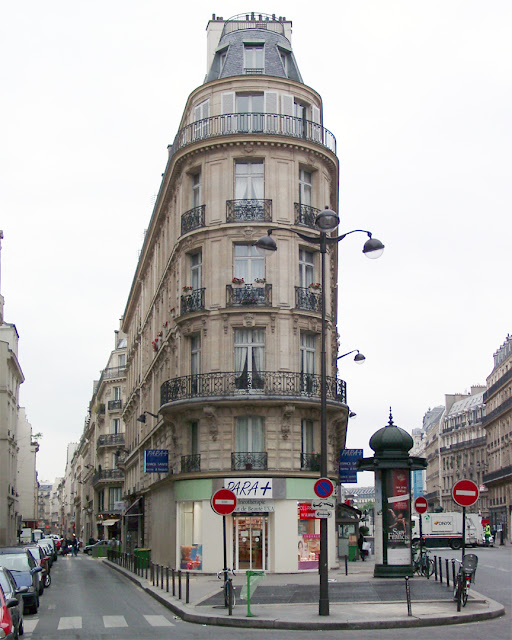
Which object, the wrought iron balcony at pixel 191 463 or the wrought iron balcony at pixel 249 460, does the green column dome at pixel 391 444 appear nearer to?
the wrought iron balcony at pixel 249 460

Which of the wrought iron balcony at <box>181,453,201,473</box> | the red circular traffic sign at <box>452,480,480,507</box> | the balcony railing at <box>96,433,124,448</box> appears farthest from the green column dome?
the balcony railing at <box>96,433,124,448</box>

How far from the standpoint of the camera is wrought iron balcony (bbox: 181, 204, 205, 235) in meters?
35.3

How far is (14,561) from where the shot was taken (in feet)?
75.0

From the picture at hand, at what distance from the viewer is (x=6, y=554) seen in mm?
23500

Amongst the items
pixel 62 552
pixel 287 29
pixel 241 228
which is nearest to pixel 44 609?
pixel 241 228

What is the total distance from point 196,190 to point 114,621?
20.5 metres

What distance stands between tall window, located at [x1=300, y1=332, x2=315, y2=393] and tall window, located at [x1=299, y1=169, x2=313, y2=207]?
202 inches

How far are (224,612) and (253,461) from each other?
43.4 feet

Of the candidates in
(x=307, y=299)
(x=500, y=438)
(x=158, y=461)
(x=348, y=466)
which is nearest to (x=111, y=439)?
(x=500, y=438)

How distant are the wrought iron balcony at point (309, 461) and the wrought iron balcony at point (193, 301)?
654 centimetres

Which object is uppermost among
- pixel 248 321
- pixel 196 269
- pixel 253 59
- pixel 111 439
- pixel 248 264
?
pixel 253 59

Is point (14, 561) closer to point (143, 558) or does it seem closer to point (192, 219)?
point (143, 558)

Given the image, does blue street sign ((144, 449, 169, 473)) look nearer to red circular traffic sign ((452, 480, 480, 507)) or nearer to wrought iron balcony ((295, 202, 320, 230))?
wrought iron balcony ((295, 202, 320, 230))

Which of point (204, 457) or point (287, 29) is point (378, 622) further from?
point (287, 29)
